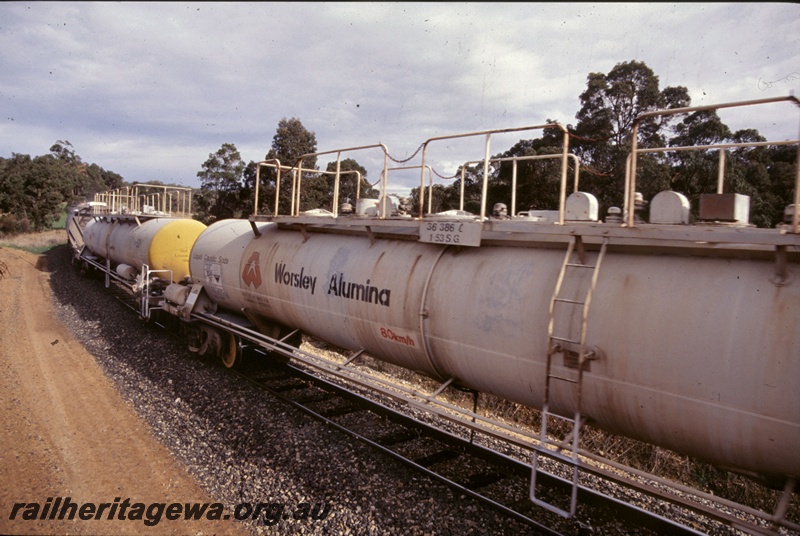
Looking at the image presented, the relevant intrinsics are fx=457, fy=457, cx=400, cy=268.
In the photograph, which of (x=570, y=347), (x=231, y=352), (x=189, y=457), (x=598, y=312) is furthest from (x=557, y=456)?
(x=231, y=352)

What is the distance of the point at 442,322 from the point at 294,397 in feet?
15.4

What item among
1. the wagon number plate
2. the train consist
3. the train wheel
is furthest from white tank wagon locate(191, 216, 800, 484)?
the train wheel

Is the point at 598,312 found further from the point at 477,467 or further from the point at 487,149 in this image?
the point at 477,467

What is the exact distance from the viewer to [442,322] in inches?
232

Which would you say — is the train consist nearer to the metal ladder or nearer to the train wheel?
the metal ladder

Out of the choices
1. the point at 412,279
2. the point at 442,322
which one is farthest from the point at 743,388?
the point at 412,279

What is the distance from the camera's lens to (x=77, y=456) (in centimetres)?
702

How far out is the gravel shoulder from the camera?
566 cm

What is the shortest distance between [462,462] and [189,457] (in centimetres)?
421

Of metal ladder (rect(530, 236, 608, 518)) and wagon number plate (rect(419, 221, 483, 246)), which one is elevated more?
wagon number plate (rect(419, 221, 483, 246))

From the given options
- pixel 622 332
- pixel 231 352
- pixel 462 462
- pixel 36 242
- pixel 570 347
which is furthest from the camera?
pixel 36 242

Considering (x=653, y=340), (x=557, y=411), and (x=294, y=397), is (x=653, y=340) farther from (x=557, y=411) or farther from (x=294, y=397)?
(x=294, y=397)

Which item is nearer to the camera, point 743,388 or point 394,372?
point 743,388

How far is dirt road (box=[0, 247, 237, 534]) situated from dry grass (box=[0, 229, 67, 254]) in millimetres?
33729
